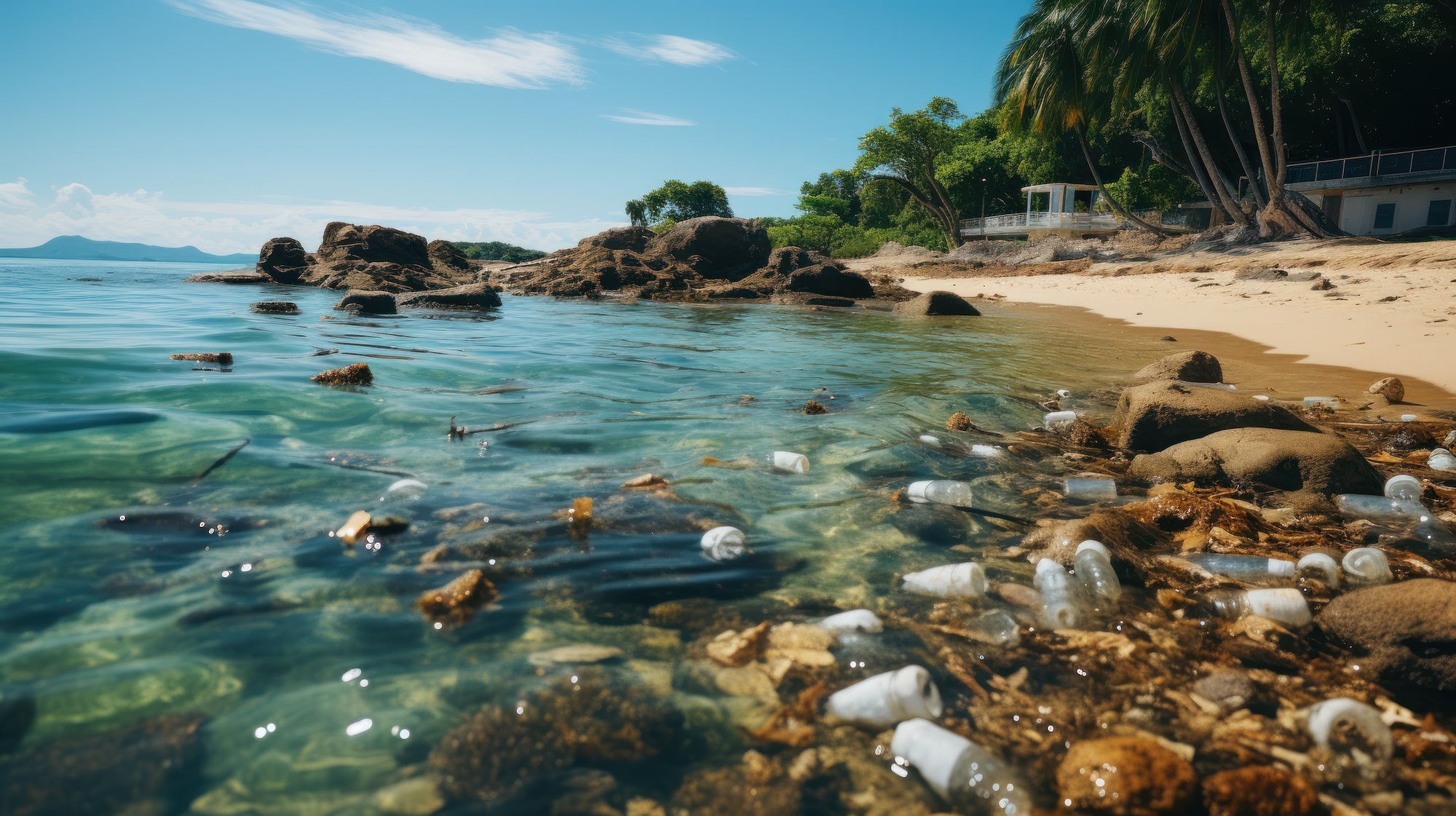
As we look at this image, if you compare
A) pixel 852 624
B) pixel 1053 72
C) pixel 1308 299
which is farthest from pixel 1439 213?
pixel 852 624

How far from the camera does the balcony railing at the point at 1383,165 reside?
85.2 feet

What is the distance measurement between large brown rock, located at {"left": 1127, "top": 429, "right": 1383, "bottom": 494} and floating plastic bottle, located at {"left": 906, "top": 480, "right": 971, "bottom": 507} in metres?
1.24

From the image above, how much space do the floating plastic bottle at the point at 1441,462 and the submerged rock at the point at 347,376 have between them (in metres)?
7.02

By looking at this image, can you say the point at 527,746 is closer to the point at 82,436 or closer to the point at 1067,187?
the point at 82,436

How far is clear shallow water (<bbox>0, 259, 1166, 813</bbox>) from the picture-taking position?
1.82 metres

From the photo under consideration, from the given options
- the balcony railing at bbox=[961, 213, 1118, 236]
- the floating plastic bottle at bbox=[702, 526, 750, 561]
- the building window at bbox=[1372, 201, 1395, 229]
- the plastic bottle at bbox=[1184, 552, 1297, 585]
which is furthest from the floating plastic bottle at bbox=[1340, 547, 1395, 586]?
the balcony railing at bbox=[961, 213, 1118, 236]

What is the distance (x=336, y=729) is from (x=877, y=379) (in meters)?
6.45

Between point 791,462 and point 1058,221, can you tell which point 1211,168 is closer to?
point 1058,221

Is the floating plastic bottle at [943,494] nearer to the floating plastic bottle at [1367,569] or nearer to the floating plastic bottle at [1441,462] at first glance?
the floating plastic bottle at [1367,569]

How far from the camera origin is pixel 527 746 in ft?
5.53

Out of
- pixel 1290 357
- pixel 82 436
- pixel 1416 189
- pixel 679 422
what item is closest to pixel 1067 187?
pixel 1416 189

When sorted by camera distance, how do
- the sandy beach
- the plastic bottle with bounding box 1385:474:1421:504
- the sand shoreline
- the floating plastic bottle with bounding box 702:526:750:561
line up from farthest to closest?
the sandy beach
the sand shoreline
the plastic bottle with bounding box 1385:474:1421:504
the floating plastic bottle with bounding box 702:526:750:561

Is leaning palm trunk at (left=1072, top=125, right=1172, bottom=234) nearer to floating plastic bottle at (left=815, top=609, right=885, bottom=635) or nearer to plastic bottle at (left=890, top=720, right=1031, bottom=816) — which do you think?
floating plastic bottle at (left=815, top=609, right=885, bottom=635)

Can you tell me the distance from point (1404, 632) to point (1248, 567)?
0.67m
